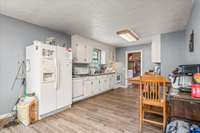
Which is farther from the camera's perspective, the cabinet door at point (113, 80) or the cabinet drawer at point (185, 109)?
the cabinet door at point (113, 80)

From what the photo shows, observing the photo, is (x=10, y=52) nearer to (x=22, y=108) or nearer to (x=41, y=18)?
(x=41, y=18)

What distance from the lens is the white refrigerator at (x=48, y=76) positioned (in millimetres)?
2748

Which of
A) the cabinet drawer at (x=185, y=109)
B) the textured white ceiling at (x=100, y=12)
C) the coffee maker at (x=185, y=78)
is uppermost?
the textured white ceiling at (x=100, y=12)

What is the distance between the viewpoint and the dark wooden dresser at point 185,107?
1.48 meters

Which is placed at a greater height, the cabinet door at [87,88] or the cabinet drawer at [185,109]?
the cabinet drawer at [185,109]

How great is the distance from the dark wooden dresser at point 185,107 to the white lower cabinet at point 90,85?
2909 millimetres

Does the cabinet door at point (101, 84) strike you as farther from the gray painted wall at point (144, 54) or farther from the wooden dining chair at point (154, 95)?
the wooden dining chair at point (154, 95)

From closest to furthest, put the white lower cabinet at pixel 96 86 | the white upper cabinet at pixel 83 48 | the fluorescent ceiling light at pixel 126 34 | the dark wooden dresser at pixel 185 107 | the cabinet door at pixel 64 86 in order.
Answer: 1. the dark wooden dresser at pixel 185 107
2. the cabinet door at pixel 64 86
3. the fluorescent ceiling light at pixel 126 34
4. the white upper cabinet at pixel 83 48
5. the white lower cabinet at pixel 96 86

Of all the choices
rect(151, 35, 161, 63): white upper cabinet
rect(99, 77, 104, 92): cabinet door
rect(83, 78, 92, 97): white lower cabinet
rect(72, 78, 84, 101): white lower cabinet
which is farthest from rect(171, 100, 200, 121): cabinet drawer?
rect(99, 77, 104, 92): cabinet door

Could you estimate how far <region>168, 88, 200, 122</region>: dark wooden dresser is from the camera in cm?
148

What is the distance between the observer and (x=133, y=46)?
671 cm

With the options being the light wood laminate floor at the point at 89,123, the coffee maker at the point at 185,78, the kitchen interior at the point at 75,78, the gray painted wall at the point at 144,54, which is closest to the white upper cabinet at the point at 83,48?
the kitchen interior at the point at 75,78

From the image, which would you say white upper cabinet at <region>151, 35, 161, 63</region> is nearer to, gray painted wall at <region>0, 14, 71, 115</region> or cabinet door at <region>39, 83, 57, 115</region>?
cabinet door at <region>39, 83, 57, 115</region>

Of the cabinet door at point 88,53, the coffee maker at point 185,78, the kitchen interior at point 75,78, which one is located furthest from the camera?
the cabinet door at point 88,53
